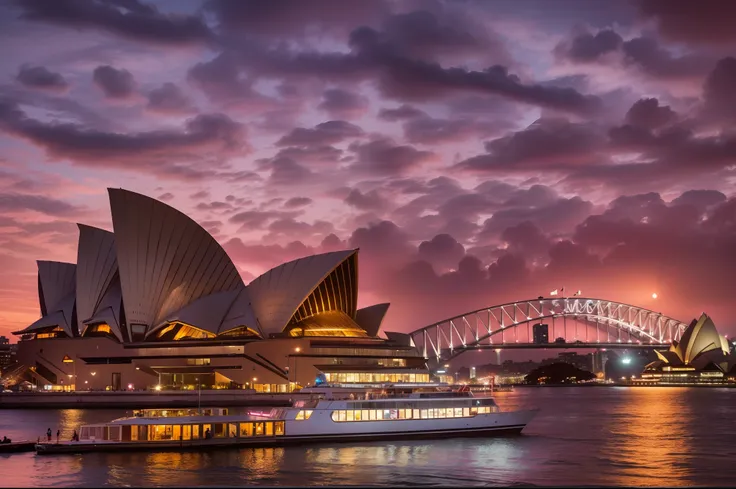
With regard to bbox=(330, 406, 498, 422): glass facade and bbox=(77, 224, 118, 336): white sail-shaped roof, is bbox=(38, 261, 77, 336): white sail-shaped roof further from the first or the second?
bbox=(330, 406, 498, 422): glass facade

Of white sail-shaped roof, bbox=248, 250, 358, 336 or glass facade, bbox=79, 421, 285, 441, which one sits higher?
white sail-shaped roof, bbox=248, 250, 358, 336

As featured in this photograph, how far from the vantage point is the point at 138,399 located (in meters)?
112

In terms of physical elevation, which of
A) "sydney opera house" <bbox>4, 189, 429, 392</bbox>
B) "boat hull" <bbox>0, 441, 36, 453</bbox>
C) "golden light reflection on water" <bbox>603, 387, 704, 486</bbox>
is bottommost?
"golden light reflection on water" <bbox>603, 387, 704, 486</bbox>

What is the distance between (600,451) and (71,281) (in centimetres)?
9888

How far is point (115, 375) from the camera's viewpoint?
12588 centimetres

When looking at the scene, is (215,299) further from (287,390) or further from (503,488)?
(503,488)

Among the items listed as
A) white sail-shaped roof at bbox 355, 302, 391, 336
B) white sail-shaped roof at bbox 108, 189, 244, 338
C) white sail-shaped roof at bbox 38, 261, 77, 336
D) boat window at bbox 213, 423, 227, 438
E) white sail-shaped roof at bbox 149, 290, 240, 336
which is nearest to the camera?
boat window at bbox 213, 423, 227, 438

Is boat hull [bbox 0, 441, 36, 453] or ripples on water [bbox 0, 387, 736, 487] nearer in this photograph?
ripples on water [bbox 0, 387, 736, 487]

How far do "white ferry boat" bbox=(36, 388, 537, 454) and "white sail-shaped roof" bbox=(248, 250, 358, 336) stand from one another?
51.5m

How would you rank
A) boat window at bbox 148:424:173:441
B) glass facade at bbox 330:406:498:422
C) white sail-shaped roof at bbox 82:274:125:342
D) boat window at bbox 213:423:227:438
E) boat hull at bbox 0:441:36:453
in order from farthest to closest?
1. white sail-shaped roof at bbox 82:274:125:342
2. glass facade at bbox 330:406:498:422
3. boat window at bbox 213:423:227:438
4. boat window at bbox 148:424:173:441
5. boat hull at bbox 0:441:36:453

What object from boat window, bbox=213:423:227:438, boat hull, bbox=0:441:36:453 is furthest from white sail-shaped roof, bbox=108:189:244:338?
boat window, bbox=213:423:227:438

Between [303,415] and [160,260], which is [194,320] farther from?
[303,415]

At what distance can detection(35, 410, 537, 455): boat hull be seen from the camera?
5616cm

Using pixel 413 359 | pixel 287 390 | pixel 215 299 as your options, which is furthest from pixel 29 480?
pixel 413 359
